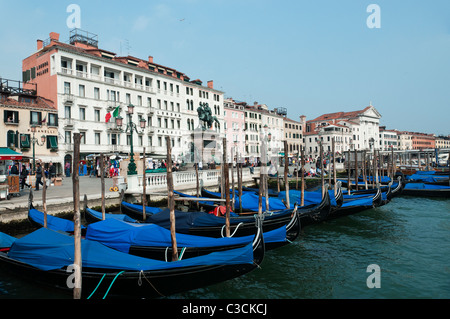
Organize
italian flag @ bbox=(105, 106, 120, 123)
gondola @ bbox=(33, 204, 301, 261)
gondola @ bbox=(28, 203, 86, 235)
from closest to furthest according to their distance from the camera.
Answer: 1. gondola @ bbox=(33, 204, 301, 261)
2. gondola @ bbox=(28, 203, 86, 235)
3. italian flag @ bbox=(105, 106, 120, 123)

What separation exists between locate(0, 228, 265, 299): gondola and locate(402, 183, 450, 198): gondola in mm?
16476

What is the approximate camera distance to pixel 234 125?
45281mm

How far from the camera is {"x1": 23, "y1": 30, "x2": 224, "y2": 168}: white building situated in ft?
85.7

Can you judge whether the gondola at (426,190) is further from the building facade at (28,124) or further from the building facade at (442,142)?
the building facade at (442,142)

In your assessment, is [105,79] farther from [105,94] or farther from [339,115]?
[339,115]

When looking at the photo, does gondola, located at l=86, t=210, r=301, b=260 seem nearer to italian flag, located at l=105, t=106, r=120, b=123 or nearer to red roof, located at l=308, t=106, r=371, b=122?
italian flag, located at l=105, t=106, r=120, b=123

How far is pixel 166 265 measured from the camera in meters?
5.27

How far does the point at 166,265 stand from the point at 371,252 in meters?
5.68

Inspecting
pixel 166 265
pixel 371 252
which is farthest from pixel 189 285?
pixel 371 252

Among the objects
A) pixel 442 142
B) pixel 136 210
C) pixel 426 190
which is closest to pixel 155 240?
pixel 136 210

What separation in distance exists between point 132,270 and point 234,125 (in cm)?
4064

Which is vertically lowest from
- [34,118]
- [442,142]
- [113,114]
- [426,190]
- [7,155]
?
[426,190]

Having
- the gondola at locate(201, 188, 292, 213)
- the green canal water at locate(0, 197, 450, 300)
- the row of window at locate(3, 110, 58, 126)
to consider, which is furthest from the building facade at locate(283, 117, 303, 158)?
the green canal water at locate(0, 197, 450, 300)

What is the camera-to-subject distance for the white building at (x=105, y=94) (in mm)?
26125
